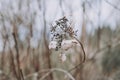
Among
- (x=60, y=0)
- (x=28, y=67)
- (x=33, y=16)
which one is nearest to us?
(x=60, y=0)

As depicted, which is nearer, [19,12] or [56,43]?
[56,43]

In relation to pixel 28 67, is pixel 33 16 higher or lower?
higher

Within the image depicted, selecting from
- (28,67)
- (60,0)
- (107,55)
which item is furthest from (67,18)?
(107,55)

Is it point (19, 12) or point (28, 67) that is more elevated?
point (19, 12)

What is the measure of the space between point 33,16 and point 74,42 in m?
1.47

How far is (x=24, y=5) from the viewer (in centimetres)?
262

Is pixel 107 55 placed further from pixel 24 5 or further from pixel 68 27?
pixel 68 27

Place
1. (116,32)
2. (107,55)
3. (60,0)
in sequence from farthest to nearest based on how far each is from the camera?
(107,55)
(116,32)
(60,0)

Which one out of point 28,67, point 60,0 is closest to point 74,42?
point 60,0

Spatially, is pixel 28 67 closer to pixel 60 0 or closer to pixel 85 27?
pixel 85 27

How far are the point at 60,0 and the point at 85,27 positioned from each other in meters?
0.55

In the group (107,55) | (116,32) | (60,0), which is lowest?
(107,55)

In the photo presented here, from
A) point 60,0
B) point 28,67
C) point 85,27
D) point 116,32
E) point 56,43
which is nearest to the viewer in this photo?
point 56,43

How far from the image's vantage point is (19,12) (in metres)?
2.67
